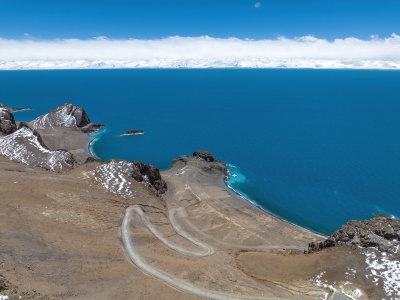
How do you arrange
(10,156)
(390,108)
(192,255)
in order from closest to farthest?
(192,255) → (10,156) → (390,108)

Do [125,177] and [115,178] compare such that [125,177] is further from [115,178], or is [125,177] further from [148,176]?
[148,176]

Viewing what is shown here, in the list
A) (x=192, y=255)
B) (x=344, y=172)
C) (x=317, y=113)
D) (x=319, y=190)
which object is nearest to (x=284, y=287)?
(x=192, y=255)

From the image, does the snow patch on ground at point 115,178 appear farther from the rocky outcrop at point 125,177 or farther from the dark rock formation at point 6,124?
the dark rock formation at point 6,124

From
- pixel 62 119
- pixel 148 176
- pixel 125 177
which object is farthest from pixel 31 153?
pixel 62 119

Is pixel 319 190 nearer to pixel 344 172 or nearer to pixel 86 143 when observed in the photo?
pixel 344 172

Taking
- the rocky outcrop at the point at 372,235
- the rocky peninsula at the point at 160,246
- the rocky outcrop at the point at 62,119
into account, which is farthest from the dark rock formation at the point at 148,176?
the rocky outcrop at the point at 62,119

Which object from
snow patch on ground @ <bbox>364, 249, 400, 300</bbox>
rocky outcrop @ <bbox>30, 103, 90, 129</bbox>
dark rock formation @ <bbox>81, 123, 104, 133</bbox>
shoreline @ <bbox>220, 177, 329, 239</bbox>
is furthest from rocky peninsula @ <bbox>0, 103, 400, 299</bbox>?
dark rock formation @ <bbox>81, 123, 104, 133</bbox>

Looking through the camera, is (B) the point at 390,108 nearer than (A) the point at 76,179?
No
